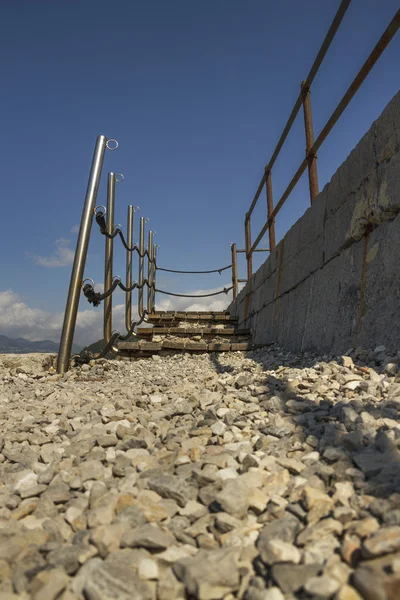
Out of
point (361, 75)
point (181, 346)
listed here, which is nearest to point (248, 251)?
point (181, 346)

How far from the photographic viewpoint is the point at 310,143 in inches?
142

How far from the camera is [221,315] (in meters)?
7.67

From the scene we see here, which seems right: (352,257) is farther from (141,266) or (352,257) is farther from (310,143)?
(141,266)

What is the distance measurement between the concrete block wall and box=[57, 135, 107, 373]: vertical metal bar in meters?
2.17

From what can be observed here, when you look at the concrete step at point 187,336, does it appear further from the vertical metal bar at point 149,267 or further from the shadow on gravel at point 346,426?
the shadow on gravel at point 346,426

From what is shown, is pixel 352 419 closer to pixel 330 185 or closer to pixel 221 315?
pixel 330 185

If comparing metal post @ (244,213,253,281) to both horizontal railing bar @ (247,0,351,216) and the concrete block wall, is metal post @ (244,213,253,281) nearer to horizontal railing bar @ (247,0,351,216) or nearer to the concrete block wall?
horizontal railing bar @ (247,0,351,216)

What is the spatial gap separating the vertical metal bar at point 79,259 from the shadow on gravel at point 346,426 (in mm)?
2319

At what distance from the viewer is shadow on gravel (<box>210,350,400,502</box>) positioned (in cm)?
108

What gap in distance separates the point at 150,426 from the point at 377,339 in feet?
4.76

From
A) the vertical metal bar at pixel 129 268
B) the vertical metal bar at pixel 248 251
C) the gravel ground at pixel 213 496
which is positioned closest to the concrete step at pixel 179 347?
the vertical metal bar at pixel 129 268

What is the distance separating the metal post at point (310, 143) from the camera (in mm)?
3605

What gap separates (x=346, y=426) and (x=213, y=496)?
62 centimetres

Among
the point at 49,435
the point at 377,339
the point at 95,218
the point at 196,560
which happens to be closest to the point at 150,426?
the point at 49,435
